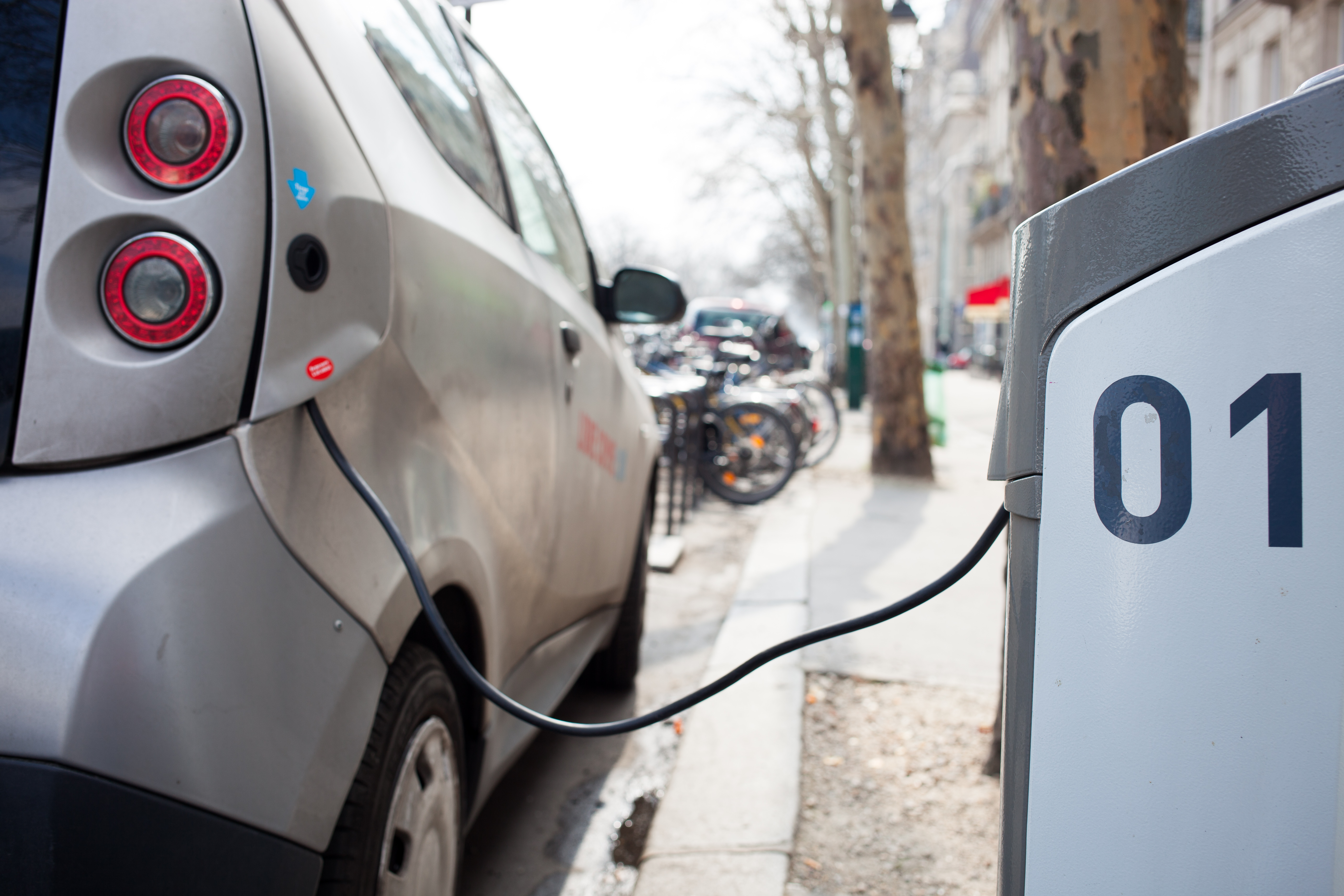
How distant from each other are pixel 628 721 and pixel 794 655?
2.51 metres

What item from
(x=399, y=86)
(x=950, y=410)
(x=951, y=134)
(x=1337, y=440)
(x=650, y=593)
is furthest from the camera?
(x=951, y=134)

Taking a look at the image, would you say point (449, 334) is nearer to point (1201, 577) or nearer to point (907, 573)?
point (1201, 577)

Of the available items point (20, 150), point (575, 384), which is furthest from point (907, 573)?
point (20, 150)

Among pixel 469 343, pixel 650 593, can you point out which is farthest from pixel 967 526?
pixel 469 343

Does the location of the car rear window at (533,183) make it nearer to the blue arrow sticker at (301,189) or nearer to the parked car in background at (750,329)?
the blue arrow sticker at (301,189)

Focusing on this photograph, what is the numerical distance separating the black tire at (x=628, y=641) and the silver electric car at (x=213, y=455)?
6.26ft

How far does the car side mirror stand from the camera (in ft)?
10.5

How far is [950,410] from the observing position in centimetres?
2197

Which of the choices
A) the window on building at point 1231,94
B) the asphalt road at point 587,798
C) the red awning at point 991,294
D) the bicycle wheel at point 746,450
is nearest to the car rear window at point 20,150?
the asphalt road at point 587,798

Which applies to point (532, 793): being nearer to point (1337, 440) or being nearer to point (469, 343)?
point (469, 343)

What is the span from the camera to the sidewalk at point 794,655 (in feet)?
8.54

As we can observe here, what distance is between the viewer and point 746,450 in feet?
28.4

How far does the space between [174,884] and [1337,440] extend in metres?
1.26

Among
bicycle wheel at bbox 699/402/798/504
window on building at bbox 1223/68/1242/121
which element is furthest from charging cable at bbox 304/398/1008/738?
window on building at bbox 1223/68/1242/121
